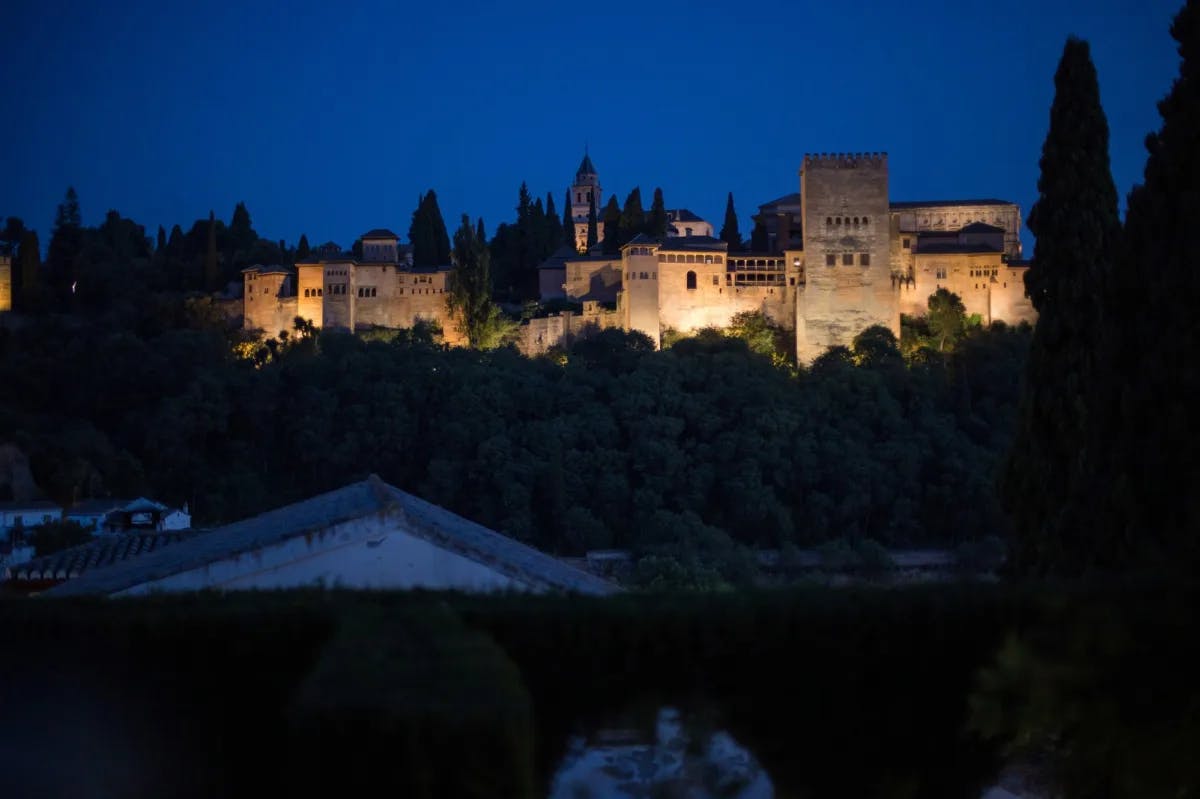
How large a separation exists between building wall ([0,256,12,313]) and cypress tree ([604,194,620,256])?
978 inches

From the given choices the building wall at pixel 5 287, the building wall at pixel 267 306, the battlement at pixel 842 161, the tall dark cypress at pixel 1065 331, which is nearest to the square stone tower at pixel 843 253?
the battlement at pixel 842 161

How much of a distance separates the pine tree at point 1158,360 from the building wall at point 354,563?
345cm

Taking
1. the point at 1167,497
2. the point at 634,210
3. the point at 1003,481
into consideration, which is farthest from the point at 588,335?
the point at 1167,497

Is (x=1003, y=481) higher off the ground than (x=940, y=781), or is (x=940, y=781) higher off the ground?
(x=1003, y=481)

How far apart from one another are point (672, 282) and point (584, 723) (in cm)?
4695

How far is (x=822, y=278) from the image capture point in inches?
2025

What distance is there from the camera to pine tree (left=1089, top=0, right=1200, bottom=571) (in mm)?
6727

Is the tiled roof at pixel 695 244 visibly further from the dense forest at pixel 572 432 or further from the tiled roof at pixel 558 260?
the tiled roof at pixel 558 260

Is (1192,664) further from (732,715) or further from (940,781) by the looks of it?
(732,715)

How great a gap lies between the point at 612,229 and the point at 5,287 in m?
25.6

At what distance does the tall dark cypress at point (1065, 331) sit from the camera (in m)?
9.45

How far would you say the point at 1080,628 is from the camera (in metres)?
5.32

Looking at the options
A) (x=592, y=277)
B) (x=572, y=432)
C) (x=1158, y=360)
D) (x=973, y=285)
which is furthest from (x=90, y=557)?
(x=973, y=285)

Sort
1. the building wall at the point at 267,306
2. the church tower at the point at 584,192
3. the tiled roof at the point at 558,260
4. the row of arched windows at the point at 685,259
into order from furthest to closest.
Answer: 1. the church tower at the point at 584,192
2. the tiled roof at the point at 558,260
3. the building wall at the point at 267,306
4. the row of arched windows at the point at 685,259
